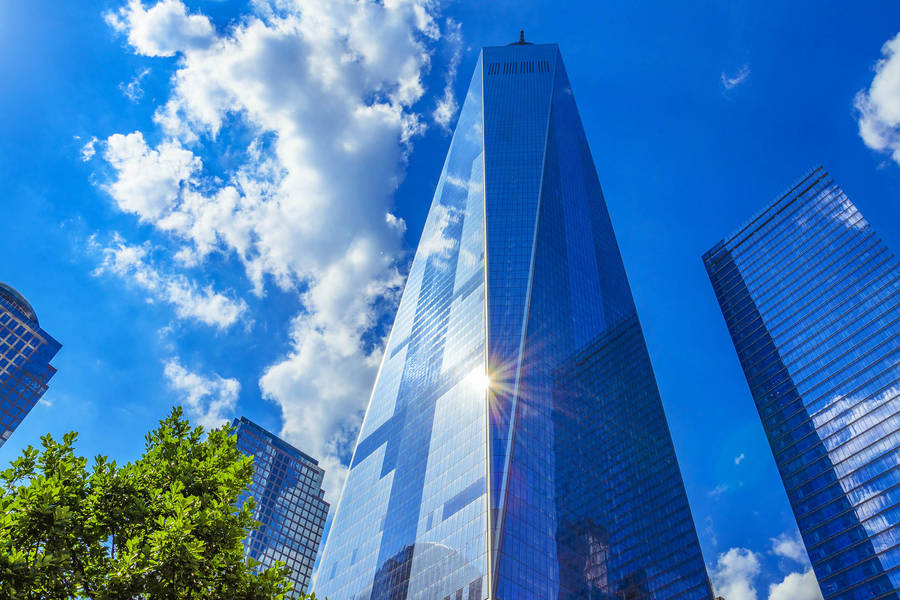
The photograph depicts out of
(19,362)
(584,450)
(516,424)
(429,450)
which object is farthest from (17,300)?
(584,450)

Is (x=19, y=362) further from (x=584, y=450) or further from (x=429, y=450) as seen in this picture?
(x=584, y=450)

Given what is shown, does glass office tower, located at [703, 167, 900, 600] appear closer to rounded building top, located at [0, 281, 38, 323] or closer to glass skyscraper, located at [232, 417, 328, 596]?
glass skyscraper, located at [232, 417, 328, 596]

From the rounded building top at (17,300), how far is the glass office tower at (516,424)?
8099 centimetres

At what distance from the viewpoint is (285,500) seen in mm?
169625

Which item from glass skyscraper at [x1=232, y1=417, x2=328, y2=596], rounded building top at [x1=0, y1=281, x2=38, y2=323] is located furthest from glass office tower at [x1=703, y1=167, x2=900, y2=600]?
rounded building top at [x1=0, y1=281, x2=38, y2=323]

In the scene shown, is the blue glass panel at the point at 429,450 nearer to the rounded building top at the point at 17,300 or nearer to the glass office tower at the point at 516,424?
the glass office tower at the point at 516,424

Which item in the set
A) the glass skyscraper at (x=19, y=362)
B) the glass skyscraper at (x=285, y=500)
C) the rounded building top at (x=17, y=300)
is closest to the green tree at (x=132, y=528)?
the glass skyscraper at (x=19, y=362)

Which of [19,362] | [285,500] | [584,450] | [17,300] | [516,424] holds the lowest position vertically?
[516,424]

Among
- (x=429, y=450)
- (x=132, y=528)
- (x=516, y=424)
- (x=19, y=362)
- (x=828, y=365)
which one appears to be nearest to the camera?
(x=132, y=528)

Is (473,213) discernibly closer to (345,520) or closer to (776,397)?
(345,520)

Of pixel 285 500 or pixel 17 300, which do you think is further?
pixel 285 500

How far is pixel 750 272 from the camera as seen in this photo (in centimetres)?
14950

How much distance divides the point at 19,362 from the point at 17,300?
18.2 metres

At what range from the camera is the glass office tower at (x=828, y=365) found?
98.4 meters
